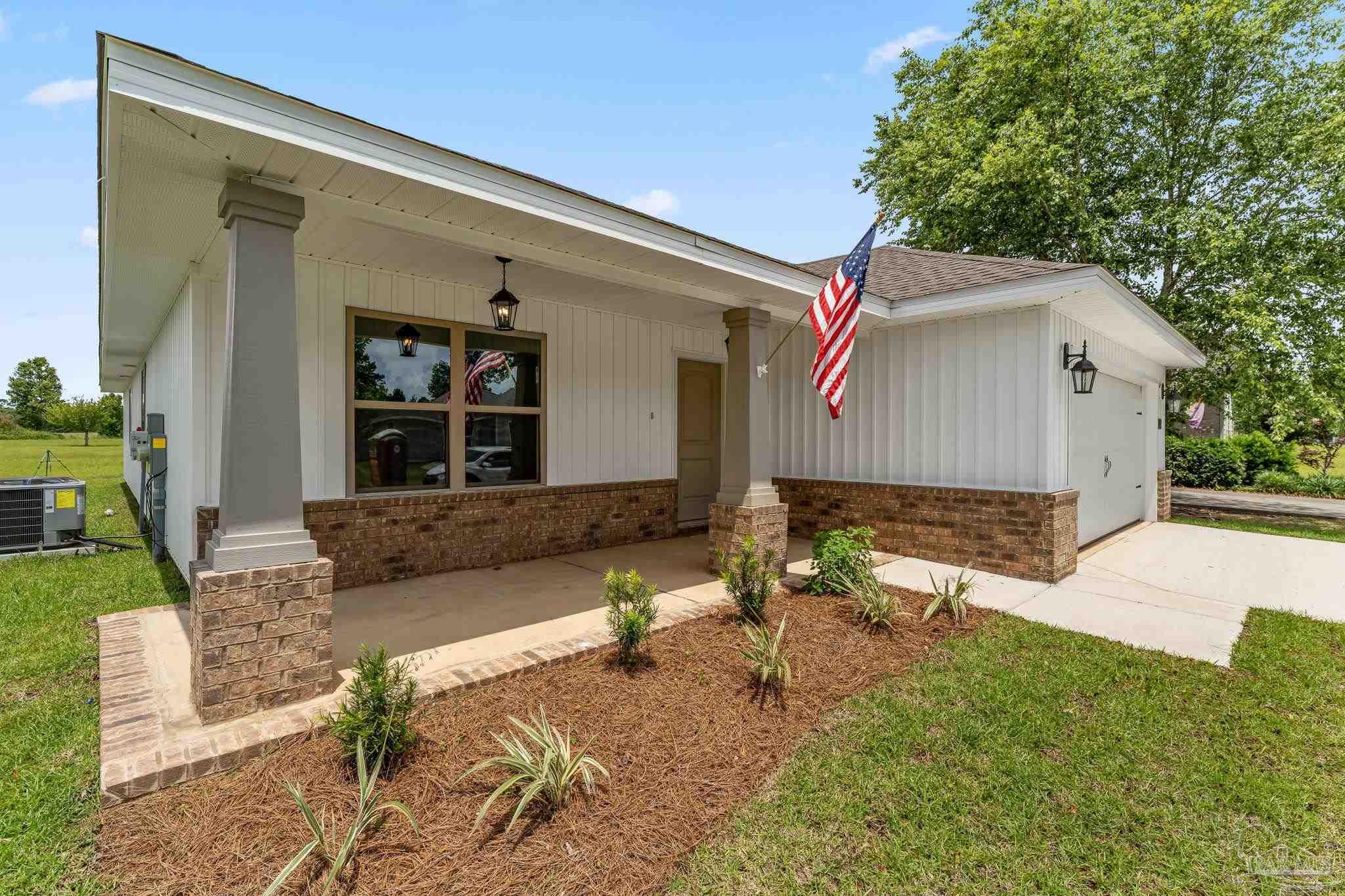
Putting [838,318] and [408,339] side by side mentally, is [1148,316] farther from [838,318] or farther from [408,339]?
[408,339]

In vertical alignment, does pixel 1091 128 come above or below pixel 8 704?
above

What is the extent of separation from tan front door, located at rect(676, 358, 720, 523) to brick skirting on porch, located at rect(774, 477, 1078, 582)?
147cm

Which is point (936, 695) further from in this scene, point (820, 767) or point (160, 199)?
point (160, 199)

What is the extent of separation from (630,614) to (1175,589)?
5461 mm

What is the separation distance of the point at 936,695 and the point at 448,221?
4.01m

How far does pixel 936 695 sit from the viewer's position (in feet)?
11.3

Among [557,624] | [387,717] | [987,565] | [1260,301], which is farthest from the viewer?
[1260,301]

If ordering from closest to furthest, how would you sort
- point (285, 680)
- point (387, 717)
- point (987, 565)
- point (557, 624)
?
point (387, 717) < point (285, 680) < point (557, 624) < point (987, 565)

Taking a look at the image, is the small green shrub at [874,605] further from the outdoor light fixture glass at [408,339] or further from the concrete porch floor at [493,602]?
the outdoor light fixture glass at [408,339]

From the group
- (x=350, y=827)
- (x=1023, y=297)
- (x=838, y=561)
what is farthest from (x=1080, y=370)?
(x=350, y=827)

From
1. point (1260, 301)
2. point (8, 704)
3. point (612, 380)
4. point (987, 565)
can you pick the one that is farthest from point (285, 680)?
point (1260, 301)

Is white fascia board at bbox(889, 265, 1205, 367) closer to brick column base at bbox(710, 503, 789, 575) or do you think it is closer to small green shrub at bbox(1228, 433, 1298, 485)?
brick column base at bbox(710, 503, 789, 575)

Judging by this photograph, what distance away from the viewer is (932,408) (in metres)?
6.62

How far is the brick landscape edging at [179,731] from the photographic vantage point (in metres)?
2.42
